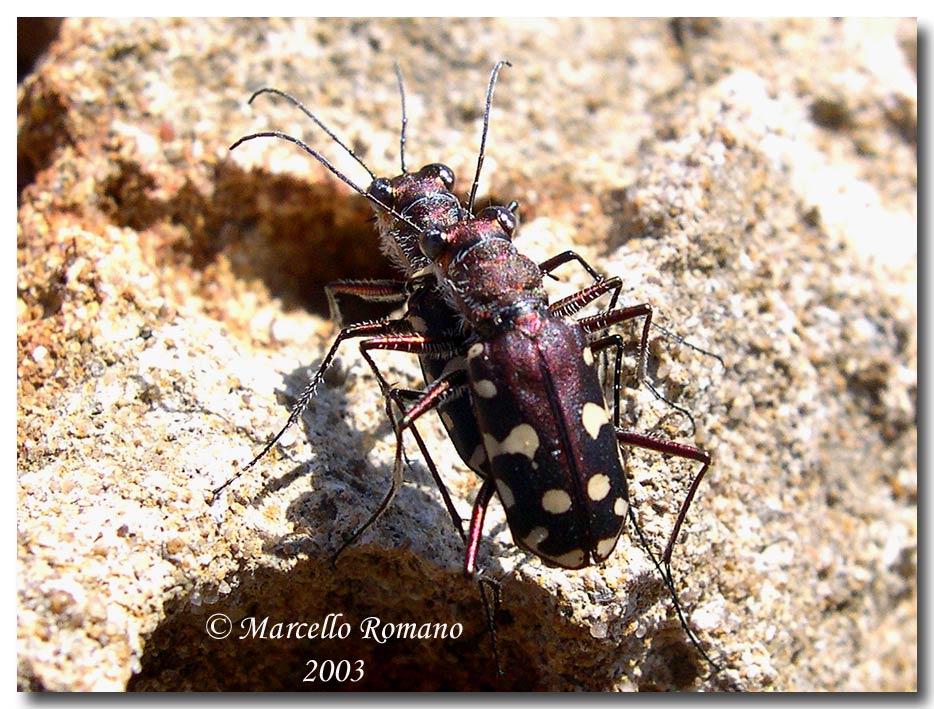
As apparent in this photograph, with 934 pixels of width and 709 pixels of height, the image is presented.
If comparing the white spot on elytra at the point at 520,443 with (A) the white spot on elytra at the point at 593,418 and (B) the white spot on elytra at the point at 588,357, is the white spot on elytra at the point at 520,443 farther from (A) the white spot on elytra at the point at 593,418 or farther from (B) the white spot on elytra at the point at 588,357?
(B) the white spot on elytra at the point at 588,357

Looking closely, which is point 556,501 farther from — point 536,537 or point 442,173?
point 442,173

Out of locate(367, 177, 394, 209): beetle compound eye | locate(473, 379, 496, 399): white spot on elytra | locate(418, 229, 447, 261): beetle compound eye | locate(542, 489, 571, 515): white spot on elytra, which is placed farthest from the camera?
locate(367, 177, 394, 209): beetle compound eye

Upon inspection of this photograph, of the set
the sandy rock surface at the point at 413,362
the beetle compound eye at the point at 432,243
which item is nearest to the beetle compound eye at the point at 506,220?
the beetle compound eye at the point at 432,243

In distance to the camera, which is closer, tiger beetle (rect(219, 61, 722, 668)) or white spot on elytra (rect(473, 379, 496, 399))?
tiger beetle (rect(219, 61, 722, 668))

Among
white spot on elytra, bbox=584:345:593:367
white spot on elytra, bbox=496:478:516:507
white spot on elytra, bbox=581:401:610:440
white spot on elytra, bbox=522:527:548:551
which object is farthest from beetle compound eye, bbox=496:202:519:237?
white spot on elytra, bbox=522:527:548:551

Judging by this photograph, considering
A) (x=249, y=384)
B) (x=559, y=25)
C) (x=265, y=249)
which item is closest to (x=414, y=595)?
(x=249, y=384)

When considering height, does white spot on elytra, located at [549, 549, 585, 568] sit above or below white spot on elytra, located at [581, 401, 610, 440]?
below

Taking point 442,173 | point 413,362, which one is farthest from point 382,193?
point 413,362

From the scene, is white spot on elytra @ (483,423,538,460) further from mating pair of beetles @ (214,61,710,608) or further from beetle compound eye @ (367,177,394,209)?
beetle compound eye @ (367,177,394,209)

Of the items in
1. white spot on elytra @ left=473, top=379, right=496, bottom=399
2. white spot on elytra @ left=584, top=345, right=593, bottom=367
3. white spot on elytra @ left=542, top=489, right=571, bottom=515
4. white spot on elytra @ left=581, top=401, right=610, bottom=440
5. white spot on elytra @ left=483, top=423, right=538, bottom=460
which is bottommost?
white spot on elytra @ left=542, top=489, right=571, bottom=515
